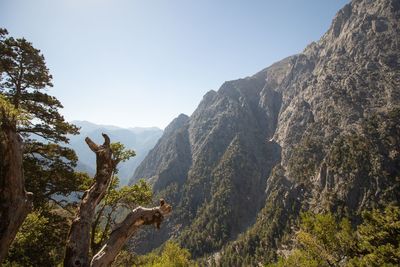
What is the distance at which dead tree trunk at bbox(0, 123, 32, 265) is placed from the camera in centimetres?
873

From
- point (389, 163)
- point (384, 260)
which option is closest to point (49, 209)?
point (384, 260)

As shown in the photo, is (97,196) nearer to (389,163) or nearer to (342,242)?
(342,242)

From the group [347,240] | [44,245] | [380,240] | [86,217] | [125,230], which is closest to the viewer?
[86,217]

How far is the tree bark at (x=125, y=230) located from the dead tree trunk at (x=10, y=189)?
2.64 m

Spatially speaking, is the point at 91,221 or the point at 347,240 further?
the point at 347,240

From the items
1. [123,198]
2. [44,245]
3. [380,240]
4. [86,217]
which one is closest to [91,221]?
[86,217]

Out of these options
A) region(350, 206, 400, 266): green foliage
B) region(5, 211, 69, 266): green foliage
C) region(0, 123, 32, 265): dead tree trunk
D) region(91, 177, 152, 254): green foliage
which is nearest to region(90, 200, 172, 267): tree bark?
region(0, 123, 32, 265): dead tree trunk

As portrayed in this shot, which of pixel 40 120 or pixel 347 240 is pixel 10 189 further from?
pixel 347 240

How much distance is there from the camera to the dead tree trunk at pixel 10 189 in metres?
8.73

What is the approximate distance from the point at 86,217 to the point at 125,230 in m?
1.45

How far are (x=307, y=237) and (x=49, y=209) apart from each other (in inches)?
1168

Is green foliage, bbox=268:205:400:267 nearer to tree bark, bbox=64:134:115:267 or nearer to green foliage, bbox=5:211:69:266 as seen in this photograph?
green foliage, bbox=5:211:69:266

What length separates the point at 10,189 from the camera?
354 inches

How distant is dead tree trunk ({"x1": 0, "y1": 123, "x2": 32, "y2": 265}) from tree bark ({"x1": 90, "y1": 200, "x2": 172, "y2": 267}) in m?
2.64
